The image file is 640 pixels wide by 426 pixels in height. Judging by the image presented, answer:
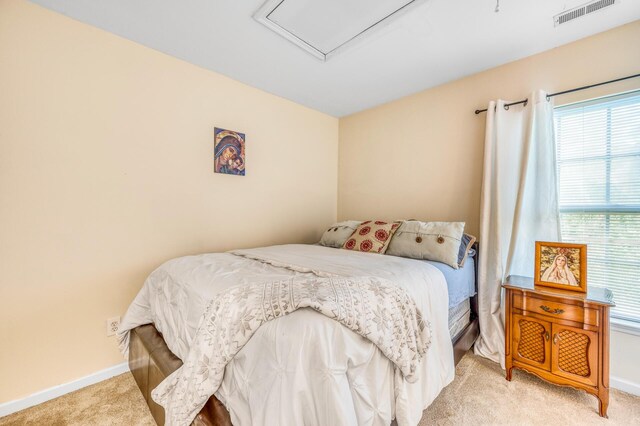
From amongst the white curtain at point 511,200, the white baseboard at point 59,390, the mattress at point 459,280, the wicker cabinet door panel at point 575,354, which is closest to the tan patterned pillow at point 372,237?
the mattress at point 459,280

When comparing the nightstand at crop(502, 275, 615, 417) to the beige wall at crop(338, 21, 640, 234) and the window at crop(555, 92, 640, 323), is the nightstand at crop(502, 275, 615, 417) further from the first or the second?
the beige wall at crop(338, 21, 640, 234)

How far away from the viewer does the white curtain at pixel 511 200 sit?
2.04 meters

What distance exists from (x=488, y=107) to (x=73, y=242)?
10.9ft

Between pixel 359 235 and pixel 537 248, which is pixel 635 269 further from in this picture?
pixel 359 235

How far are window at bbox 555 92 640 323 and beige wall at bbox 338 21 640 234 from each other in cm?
17

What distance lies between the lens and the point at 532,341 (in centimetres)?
180

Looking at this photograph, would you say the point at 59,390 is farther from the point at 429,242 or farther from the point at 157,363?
the point at 429,242

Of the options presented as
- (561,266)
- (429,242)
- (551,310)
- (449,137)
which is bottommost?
(551,310)

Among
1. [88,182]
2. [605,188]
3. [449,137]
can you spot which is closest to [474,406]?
[605,188]

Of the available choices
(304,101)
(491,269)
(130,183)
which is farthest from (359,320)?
(304,101)

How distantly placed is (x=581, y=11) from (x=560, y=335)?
2048 millimetres

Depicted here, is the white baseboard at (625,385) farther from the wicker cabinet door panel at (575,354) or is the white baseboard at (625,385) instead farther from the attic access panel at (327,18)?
the attic access panel at (327,18)

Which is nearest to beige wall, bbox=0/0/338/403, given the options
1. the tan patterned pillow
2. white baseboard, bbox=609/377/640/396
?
the tan patterned pillow

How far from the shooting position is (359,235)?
2.53m
